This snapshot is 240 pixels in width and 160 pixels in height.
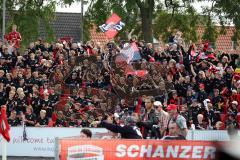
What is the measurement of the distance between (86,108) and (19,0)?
21.3m

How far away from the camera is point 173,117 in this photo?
1253 cm

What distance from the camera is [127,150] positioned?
37.7ft

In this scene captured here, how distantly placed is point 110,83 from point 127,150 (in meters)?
12.7

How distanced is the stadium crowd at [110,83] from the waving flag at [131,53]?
18cm

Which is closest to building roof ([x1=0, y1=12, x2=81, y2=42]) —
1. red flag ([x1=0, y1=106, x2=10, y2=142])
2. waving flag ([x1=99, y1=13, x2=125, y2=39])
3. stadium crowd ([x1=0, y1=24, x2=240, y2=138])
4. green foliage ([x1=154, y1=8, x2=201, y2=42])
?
green foliage ([x1=154, y1=8, x2=201, y2=42])

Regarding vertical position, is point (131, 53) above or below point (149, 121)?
above

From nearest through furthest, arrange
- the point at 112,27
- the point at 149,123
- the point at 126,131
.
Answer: the point at 126,131, the point at 149,123, the point at 112,27

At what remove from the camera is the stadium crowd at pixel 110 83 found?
22234 millimetres

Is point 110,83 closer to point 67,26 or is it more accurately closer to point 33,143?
point 33,143

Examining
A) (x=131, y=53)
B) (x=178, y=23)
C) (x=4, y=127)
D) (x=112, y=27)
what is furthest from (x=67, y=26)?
(x=4, y=127)

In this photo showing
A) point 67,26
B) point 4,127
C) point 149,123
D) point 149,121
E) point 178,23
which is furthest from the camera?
point 67,26

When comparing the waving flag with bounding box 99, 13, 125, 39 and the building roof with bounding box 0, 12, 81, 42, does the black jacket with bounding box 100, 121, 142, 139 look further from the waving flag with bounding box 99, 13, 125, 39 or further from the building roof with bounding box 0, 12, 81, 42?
the building roof with bounding box 0, 12, 81, 42

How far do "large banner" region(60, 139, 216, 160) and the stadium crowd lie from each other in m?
9.41

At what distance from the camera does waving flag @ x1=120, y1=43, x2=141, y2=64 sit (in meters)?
24.1
